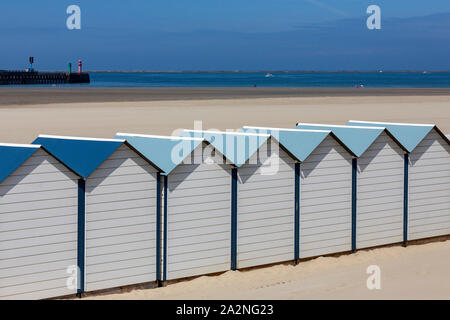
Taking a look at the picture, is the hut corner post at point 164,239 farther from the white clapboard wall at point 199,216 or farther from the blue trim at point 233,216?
the blue trim at point 233,216

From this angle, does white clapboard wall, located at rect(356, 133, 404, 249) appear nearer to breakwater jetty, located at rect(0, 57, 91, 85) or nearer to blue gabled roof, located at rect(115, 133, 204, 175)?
blue gabled roof, located at rect(115, 133, 204, 175)

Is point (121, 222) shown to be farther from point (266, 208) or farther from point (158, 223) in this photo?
point (266, 208)

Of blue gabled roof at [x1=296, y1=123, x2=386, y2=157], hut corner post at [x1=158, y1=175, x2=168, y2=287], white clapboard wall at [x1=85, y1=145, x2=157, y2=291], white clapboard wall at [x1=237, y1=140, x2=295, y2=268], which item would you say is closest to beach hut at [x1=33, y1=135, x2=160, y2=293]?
white clapboard wall at [x1=85, y1=145, x2=157, y2=291]

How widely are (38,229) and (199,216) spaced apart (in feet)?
8.03

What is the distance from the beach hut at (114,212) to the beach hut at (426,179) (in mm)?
4972

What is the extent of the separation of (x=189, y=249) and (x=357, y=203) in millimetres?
3242

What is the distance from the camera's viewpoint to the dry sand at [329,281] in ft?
36.6

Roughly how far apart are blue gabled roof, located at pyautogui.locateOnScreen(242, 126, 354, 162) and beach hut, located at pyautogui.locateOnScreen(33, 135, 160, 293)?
2336 mm

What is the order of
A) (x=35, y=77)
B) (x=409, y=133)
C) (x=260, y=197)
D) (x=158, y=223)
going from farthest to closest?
(x=35, y=77) → (x=409, y=133) → (x=260, y=197) → (x=158, y=223)

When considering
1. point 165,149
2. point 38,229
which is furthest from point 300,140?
point 38,229

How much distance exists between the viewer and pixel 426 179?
579 inches

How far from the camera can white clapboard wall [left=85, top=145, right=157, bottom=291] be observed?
10.8m

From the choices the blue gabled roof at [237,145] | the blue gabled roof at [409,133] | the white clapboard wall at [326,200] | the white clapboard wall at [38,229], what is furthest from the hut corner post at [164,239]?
the blue gabled roof at [409,133]
